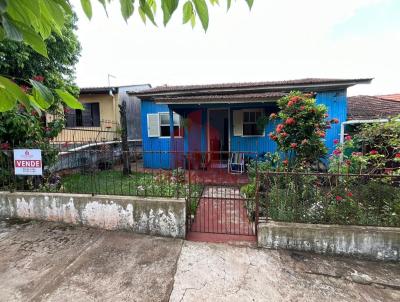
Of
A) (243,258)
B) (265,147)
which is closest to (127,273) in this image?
(243,258)

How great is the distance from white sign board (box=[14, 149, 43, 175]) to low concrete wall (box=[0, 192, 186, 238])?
465mm

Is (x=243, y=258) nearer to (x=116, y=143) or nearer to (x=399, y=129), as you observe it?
(x=399, y=129)

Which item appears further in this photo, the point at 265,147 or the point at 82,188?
the point at 265,147

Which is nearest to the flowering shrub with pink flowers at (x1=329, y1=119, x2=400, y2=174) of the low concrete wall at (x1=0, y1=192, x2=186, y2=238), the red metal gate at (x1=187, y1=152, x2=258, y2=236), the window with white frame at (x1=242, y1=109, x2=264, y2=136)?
the red metal gate at (x1=187, y1=152, x2=258, y2=236)

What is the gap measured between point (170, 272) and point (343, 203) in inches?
116

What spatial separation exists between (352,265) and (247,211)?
207cm

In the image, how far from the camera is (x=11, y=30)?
0.56m

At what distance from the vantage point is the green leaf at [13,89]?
644 mm

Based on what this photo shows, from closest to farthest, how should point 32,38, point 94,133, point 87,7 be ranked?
point 32,38 → point 87,7 → point 94,133

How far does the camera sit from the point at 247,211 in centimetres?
497

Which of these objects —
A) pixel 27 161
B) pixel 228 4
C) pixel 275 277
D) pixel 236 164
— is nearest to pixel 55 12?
pixel 228 4

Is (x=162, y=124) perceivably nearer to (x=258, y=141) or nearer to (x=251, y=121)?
(x=251, y=121)

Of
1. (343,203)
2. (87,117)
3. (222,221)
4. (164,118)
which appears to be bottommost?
(222,221)

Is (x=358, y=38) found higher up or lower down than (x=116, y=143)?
higher up
